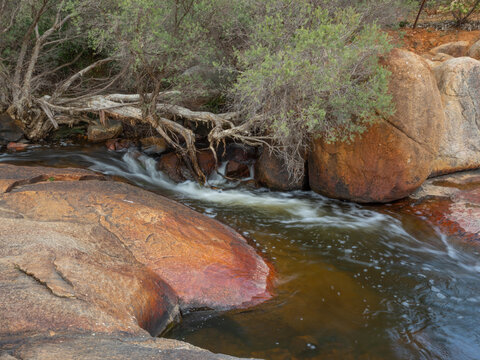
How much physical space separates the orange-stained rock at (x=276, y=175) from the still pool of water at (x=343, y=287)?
218 millimetres

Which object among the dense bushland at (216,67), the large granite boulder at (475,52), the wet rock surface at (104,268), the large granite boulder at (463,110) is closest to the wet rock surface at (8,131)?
the dense bushland at (216,67)

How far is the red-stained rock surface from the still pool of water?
0.92 ft

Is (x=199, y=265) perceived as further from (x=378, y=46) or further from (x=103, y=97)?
(x=103, y=97)

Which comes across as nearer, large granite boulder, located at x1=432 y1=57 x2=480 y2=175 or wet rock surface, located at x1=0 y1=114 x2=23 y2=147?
large granite boulder, located at x1=432 y1=57 x2=480 y2=175

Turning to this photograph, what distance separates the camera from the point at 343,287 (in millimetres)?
5043

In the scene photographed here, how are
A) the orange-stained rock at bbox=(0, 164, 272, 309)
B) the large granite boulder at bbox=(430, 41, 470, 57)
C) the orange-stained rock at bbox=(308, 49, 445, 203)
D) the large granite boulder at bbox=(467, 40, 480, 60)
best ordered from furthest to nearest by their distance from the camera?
the large granite boulder at bbox=(430, 41, 470, 57) → the large granite boulder at bbox=(467, 40, 480, 60) → the orange-stained rock at bbox=(308, 49, 445, 203) → the orange-stained rock at bbox=(0, 164, 272, 309)

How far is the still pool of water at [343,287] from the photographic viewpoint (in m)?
3.96

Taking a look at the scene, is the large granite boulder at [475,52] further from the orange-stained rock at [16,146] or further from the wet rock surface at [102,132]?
the orange-stained rock at [16,146]

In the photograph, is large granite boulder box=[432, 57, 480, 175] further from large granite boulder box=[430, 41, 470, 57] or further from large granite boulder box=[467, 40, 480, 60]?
large granite boulder box=[430, 41, 470, 57]

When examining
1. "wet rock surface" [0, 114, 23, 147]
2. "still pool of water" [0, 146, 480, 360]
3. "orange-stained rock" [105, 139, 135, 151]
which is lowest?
"still pool of water" [0, 146, 480, 360]

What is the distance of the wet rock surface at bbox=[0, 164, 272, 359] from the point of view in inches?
106

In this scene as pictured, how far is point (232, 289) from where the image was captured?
14.7ft

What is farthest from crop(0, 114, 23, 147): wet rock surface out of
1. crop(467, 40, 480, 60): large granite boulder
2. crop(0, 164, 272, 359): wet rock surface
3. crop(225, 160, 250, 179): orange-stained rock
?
crop(467, 40, 480, 60): large granite boulder

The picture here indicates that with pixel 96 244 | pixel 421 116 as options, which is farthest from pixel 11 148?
pixel 421 116
